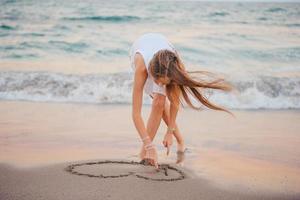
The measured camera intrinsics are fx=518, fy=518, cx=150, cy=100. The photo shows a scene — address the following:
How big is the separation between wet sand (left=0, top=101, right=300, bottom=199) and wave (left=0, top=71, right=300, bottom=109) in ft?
3.96

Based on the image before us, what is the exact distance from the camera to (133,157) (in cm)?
530

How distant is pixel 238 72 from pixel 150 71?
28.7ft

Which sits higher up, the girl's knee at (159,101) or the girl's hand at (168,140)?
the girl's knee at (159,101)

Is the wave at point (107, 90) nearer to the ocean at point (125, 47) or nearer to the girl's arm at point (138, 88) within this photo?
the ocean at point (125, 47)

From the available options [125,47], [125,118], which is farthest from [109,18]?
[125,118]

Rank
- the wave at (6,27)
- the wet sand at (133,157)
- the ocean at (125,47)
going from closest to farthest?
the wet sand at (133,157) < the ocean at (125,47) < the wave at (6,27)

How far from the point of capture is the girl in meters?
4.45

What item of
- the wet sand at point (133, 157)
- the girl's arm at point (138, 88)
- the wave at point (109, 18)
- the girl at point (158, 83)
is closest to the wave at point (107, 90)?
the wet sand at point (133, 157)

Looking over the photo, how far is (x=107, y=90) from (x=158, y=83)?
559 cm

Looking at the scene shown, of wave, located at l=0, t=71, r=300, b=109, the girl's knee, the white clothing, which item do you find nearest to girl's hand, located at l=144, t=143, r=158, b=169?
the girl's knee

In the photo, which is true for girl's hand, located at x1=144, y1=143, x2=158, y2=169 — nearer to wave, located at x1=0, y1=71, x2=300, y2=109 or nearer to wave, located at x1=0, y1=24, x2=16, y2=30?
wave, located at x1=0, y1=71, x2=300, y2=109

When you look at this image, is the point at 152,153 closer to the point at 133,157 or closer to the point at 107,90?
the point at 133,157

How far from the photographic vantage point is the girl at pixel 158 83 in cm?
445

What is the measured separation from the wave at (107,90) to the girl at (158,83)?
13.7ft
